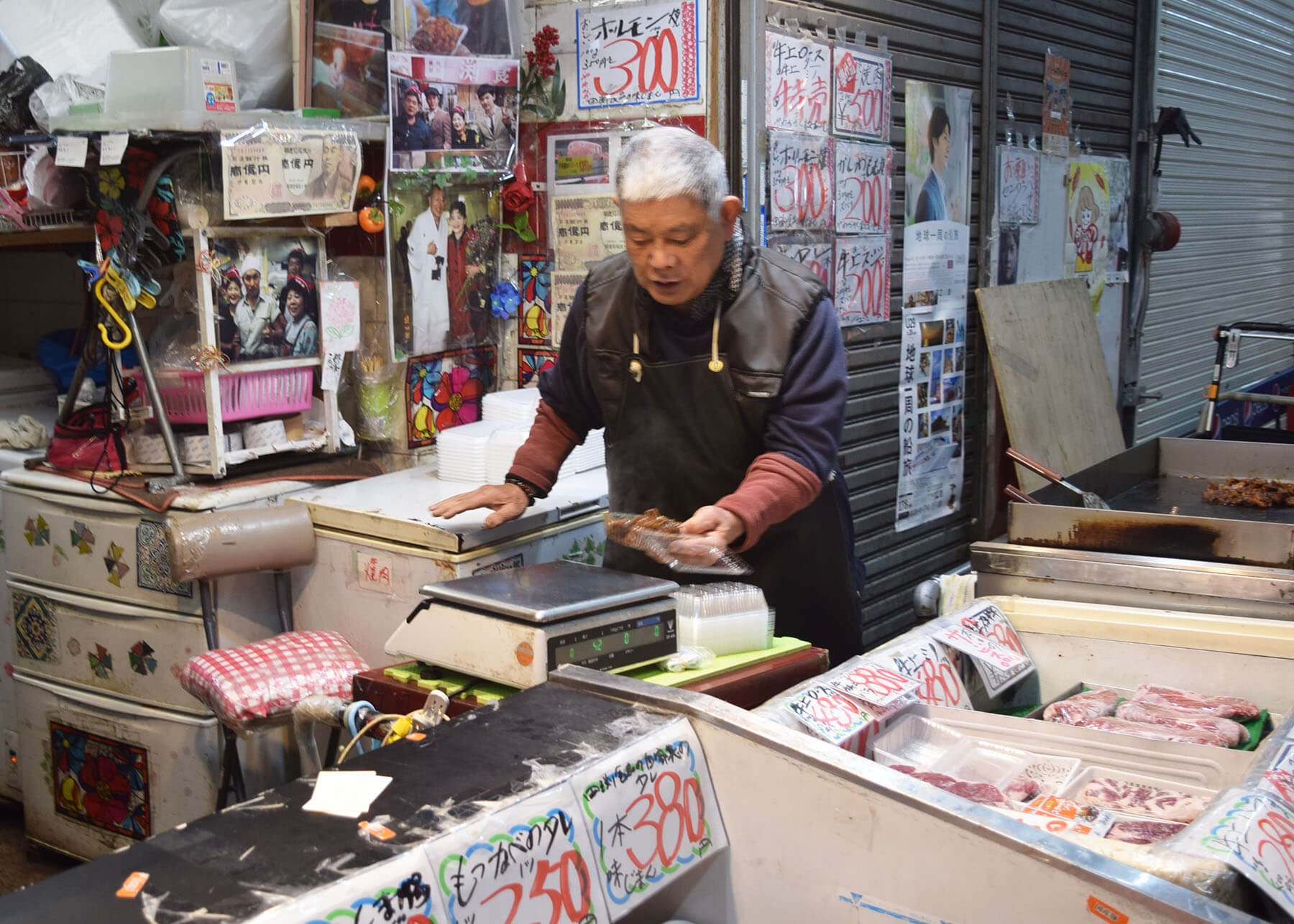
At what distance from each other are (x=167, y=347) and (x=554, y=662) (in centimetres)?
225

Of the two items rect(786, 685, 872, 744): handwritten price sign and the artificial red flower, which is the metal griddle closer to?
rect(786, 685, 872, 744): handwritten price sign

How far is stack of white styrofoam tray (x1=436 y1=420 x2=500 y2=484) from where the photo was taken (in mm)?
3812

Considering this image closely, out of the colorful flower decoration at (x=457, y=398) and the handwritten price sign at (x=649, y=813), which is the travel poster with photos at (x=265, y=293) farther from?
the handwritten price sign at (x=649, y=813)

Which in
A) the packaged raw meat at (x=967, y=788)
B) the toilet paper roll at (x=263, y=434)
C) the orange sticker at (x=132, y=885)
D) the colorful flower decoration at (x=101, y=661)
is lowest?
the colorful flower decoration at (x=101, y=661)

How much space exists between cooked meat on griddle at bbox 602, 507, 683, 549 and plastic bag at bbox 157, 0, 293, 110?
2.46m

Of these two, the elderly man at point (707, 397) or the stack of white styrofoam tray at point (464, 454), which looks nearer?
the elderly man at point (707, 397)

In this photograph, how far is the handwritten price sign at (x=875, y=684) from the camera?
2240mm

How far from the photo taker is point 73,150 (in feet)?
11.5

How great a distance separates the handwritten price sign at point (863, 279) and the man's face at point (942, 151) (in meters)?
0.62

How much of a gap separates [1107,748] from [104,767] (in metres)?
3.21

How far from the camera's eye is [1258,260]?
11.4 m

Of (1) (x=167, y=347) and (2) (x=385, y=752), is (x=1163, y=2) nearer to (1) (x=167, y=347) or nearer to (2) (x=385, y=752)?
(1) (x=167, y=347)

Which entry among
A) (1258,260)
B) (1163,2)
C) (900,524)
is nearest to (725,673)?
(900,524)

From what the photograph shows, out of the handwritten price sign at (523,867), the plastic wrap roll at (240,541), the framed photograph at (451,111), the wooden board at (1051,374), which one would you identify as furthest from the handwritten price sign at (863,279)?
the handwritten price sign at (523,867)
